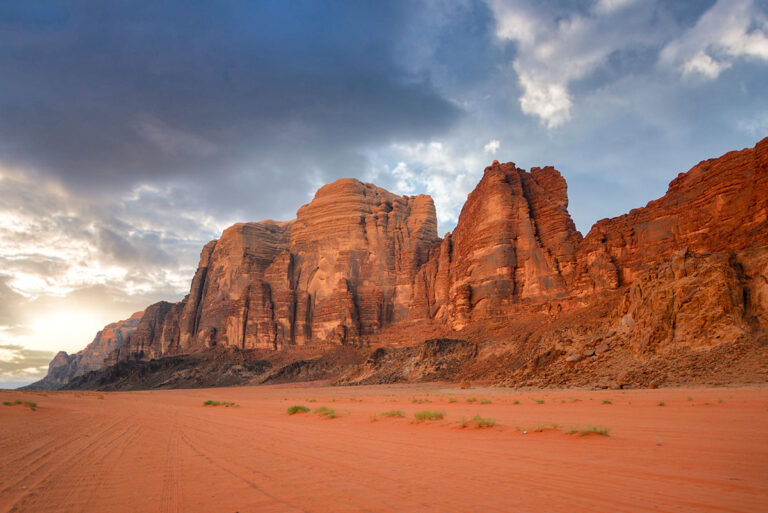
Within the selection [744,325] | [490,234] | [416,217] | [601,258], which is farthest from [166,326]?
[744,325]

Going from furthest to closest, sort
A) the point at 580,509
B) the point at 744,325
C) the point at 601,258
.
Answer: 1. the point at 601,258
2. the point at 744,325
3. the point at 580,509

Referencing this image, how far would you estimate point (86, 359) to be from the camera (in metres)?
180

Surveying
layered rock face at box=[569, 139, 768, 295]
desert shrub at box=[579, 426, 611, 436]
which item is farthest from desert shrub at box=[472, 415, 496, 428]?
layered rock face at box=[569, 139, 768, 295]

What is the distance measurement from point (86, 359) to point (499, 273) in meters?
200

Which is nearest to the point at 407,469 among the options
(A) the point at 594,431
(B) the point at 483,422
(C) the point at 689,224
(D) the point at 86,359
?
(A) the point at 594,431

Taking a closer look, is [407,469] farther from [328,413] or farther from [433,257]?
[433,257]

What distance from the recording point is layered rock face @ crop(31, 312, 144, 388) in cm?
16689

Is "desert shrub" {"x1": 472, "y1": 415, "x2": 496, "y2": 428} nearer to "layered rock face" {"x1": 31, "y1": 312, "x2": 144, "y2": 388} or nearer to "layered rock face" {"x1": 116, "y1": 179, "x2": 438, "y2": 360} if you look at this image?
"layered rock face" {"x1": 116, "y1": 179, "x2": 438, "y2": 360}

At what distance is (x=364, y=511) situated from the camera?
3.67m

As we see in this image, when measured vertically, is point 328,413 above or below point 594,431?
below

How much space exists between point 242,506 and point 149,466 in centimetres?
305

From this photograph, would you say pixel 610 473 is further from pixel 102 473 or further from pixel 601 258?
pixel 601 258

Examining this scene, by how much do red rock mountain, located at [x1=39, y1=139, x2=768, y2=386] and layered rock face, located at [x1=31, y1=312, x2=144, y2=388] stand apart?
66.4m

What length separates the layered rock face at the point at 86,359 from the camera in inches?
6570
